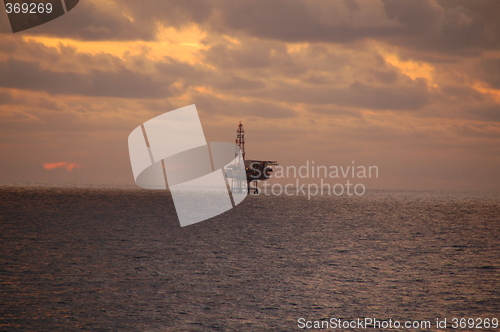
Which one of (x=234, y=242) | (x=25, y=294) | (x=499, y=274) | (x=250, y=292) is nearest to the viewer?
(x=25, y=294)

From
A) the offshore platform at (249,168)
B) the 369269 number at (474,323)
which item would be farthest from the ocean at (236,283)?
the offshore platform at (249,168)

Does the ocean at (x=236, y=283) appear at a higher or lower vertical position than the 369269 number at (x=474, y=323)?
higher

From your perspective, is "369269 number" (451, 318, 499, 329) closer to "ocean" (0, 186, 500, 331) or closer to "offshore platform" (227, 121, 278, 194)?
"ocean" (0, 186, 500, 331)

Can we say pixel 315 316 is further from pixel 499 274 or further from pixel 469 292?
pixel 499 274

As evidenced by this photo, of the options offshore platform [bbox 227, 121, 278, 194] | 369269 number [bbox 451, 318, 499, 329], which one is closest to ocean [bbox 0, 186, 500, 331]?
369269 number [bbox 451, 318, 499, 329]

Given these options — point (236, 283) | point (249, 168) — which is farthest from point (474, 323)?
point (249, 168)

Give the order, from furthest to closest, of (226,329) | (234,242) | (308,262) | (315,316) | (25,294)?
(234,242) → (308,262) → (25,294) → (315,316) → (226,329)

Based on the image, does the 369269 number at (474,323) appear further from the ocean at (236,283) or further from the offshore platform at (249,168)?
the offshore platform at (249,168)

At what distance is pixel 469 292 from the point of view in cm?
2841

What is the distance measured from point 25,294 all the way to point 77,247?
64.9 feet

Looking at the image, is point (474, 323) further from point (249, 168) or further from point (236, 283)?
point (249, 168)

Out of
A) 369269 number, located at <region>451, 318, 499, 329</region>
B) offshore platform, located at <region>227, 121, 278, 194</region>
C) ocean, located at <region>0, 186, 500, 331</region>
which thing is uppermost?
offshore platform, located at <region>227, 121, 278, 194</region>

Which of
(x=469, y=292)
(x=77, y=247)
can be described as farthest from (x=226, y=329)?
(x=77, y=247)

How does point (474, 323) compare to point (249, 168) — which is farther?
point (249, 168)
